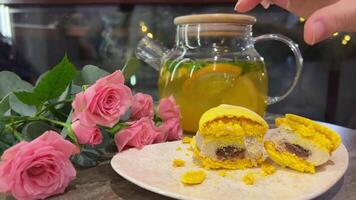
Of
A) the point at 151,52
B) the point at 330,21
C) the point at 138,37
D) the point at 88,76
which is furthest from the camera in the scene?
the point at 138,37

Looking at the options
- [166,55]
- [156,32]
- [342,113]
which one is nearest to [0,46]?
[156,32]

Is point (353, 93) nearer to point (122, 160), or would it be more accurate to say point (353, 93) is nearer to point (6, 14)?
point (122, 160)

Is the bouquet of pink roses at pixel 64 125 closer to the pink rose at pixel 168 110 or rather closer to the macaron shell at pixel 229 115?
the pink rose at pixel 168 110

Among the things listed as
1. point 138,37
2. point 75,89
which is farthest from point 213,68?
point 138,37

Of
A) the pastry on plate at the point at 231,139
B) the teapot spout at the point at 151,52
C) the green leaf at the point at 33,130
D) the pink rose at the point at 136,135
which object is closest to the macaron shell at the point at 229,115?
the pastry on plate at the point at 231,139

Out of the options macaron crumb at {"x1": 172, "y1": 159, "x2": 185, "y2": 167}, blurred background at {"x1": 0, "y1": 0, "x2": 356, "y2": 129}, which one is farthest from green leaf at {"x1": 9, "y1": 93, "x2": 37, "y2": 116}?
blurred background at {"x1": 0, "y1": 0, "x2": 356, "y2": 129}

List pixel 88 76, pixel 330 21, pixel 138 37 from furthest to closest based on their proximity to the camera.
Result: pixel 138 37 < pixel 88 76 < pixel 330 21

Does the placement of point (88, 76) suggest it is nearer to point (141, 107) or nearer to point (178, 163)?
point (141, 107)

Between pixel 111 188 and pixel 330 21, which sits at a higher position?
pixel 330 21
